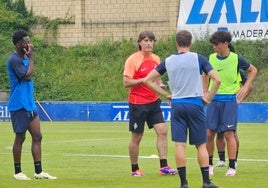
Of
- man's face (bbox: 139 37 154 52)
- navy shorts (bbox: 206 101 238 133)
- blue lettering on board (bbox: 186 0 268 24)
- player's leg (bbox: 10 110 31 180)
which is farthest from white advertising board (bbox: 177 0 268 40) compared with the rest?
player's leg (bbox: 10 110 31 180)

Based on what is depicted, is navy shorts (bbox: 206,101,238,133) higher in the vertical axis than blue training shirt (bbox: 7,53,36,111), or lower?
lower

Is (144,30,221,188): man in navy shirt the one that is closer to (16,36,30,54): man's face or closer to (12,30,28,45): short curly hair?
(16,36,30,54): man's face

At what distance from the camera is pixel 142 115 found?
15.4 meters

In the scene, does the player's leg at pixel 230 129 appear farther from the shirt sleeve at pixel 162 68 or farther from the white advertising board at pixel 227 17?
the white advertising board at pixel 227 17

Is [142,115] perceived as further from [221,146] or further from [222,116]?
[221,146]

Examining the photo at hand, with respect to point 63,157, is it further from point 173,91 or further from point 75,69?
point 75,69

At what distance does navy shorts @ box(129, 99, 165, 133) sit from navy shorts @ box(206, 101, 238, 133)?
827mm

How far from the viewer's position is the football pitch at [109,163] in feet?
45.8

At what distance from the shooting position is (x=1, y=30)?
49656 millimetres

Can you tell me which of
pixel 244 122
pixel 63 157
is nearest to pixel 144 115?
pixel 63 157

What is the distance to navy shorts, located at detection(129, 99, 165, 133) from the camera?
1540 centimetres

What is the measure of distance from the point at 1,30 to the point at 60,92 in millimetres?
6475

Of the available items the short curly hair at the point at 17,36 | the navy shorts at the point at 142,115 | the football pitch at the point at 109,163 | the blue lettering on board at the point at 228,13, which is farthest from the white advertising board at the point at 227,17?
the short curly hair at the point at 17,36

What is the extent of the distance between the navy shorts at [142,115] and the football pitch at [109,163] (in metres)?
0.76
